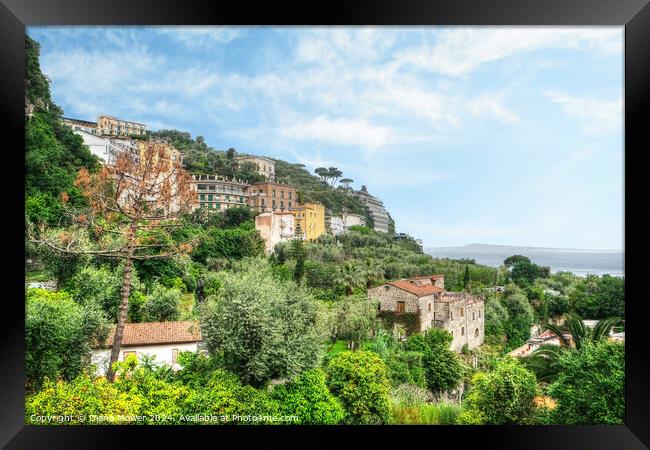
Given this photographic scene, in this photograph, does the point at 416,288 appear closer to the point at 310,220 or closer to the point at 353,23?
the point at 310,220

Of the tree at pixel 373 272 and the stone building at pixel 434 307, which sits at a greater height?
the tree at pixel 373 272

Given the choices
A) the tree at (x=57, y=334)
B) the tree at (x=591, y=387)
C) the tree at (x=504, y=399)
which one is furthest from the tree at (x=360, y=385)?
the tree at (x=57, y=334)

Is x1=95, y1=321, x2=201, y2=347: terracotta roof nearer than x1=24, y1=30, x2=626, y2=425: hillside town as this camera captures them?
No

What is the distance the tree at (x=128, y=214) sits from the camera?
3.58 metres

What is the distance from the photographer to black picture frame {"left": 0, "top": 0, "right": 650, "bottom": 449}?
2.83m

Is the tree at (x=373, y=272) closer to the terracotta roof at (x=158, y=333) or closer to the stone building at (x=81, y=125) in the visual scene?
the terracotta roof at (x=158, y=333)

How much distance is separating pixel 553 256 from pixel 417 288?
137 cm

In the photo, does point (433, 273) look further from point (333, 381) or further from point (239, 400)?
point (239, 400)

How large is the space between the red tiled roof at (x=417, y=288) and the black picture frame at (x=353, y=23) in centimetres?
123

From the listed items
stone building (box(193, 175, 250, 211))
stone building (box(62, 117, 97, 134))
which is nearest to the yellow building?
stone building (box(193, 175, 250, 211))

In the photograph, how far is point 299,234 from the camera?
12.6 feet

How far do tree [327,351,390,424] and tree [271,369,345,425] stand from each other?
11 centimetres

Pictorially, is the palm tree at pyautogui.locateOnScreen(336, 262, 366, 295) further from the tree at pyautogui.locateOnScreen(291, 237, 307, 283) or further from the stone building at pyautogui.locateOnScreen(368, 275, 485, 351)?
the tree at pyautogui.locateOnScreen(291, 237, 307, 283)
